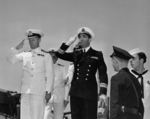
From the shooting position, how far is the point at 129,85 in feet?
13.9

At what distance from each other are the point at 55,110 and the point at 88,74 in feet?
7.13

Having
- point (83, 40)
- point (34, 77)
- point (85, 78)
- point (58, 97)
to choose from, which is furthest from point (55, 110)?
point (83, 40)

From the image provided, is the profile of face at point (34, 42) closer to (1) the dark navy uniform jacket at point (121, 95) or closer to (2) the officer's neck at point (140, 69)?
(2) the officer's neck at point (140, 69)

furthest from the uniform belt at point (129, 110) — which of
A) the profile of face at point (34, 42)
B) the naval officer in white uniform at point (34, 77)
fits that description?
the profile of face at point (34, 42)

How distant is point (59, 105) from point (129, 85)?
3.39 metres

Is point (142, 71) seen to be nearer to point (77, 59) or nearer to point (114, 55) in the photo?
point (77, 59)

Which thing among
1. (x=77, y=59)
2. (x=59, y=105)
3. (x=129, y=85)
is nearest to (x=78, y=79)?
(x=77, y=59)

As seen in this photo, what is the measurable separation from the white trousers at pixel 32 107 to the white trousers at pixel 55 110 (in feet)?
4.60

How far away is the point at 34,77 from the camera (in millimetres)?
5996

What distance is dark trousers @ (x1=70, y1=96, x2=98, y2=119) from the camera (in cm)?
529

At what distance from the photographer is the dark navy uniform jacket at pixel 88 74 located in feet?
17.7

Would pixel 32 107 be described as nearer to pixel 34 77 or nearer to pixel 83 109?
pixel 34 77

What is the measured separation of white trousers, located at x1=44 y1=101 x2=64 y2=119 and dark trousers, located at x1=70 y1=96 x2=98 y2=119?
1.95m

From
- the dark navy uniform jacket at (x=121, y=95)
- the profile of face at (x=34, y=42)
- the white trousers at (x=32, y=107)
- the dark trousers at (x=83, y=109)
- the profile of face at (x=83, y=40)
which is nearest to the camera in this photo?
the dark navy uniform jacket at (x=121, y=95)
